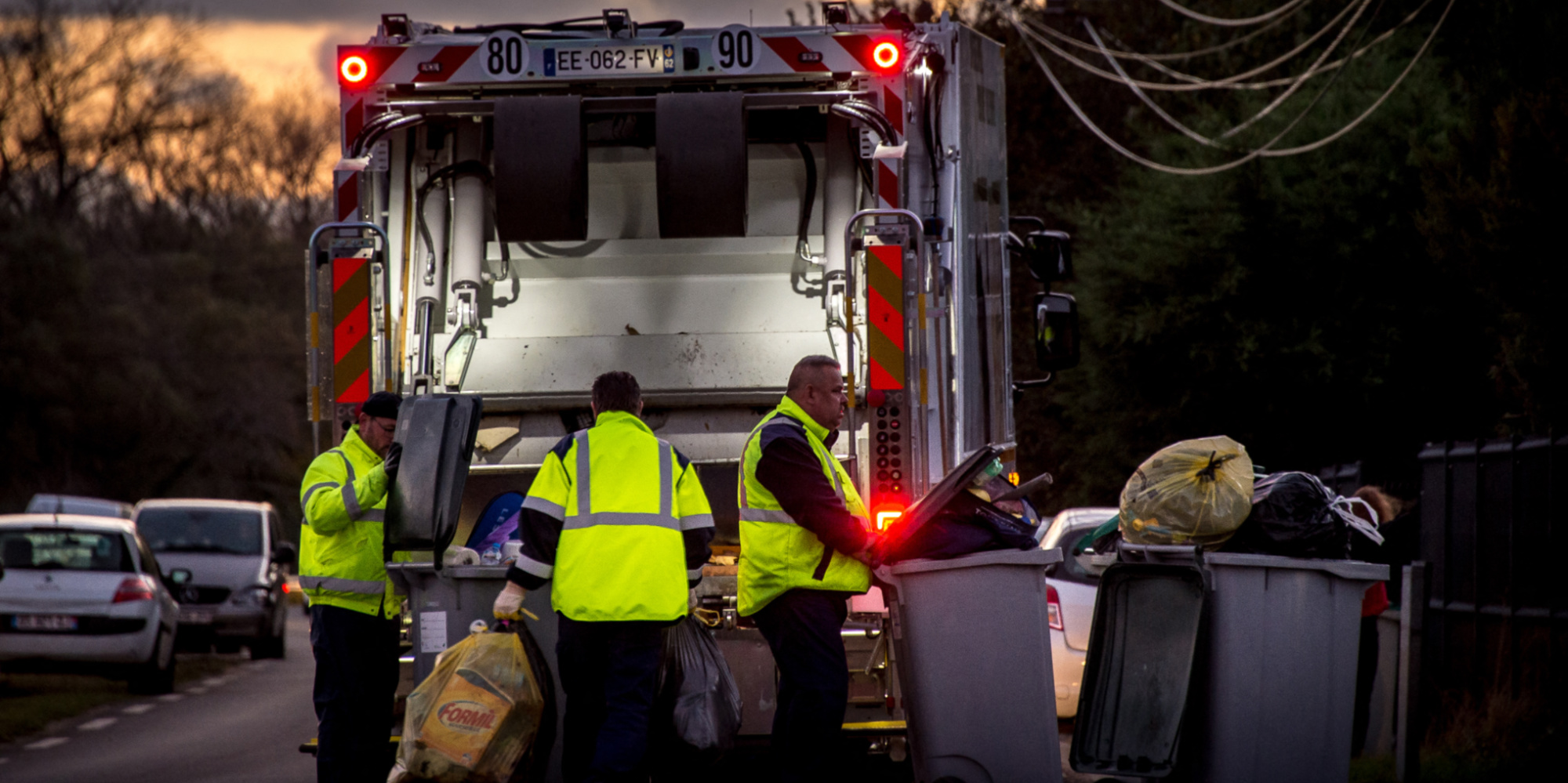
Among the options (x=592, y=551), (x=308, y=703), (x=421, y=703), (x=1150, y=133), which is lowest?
(x=308, y=703)

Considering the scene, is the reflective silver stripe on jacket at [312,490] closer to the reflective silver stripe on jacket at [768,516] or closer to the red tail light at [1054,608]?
the reflective silver stripe on jacket at [768,516]

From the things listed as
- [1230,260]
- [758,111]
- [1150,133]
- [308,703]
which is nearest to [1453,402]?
[1230,260]

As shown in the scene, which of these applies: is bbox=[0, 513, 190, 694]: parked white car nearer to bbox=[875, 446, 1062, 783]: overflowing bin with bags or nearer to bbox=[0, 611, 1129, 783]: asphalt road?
bbox=[0, 611, 1129, 783]: asphalt road

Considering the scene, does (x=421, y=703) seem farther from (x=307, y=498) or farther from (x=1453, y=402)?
(x=1453, y=402)

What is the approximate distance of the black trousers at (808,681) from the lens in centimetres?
647

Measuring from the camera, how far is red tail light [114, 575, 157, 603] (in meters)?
15.1

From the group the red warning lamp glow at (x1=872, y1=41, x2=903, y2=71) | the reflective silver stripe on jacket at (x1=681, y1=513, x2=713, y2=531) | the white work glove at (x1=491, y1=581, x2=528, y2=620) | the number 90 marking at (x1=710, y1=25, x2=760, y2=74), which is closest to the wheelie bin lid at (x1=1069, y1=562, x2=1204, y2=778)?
the reflective silver stripe on jacket at (x1=681, y1=513, x2=713, y2=531)

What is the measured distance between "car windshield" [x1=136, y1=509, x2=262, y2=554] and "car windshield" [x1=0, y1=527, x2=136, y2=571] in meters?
4.01

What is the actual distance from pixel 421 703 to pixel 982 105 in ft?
12.0

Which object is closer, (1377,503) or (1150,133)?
(1377,503)

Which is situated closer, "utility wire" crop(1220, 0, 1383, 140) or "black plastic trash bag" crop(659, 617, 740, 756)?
"black plastic trash bag" crop(659, 617, 740, 756)

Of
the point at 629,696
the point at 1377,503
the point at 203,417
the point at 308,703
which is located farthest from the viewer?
the point at 203,417

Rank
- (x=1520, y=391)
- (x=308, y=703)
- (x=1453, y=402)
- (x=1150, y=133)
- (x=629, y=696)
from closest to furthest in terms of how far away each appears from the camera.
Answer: (x=629, y=696) → (x=1520, y=391) → (x=308, y=703) → (x=1453, y=402) → (x=1150, y=133)

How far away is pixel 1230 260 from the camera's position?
1884 centimetres
